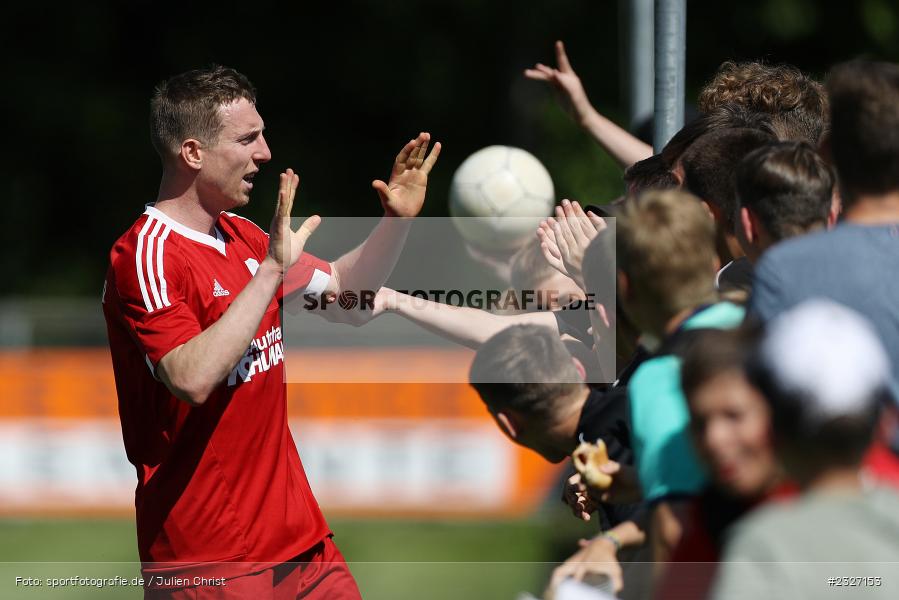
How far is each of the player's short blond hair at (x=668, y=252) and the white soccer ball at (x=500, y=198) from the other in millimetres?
2558

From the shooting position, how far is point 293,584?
3998 mm

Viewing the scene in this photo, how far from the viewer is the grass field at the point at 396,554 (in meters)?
7.62

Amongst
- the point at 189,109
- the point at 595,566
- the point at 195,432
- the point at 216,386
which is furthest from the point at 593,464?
the point at 189,109

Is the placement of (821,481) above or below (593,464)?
above

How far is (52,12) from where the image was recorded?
18.3 meters

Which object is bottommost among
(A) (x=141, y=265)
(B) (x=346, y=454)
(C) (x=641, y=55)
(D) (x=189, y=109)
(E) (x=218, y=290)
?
(B) (x=346, y=454)

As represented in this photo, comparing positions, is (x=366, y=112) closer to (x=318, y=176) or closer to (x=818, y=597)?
(x=318, y=176)

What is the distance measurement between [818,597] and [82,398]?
825 centimetres

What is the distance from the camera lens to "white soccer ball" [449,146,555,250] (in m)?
5.43

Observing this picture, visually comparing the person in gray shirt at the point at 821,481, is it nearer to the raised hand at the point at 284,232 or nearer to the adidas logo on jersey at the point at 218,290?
the raised hand at the point at 284,232

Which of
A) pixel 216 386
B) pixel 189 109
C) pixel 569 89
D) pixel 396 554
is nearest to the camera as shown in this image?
pixel 216 386

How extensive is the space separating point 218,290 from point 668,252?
67.2 inches

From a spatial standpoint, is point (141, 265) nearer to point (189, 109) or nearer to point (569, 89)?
point (189, 109)

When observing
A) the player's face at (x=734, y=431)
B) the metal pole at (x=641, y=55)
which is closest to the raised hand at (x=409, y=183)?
the metal pole at (x=641, y=55)
